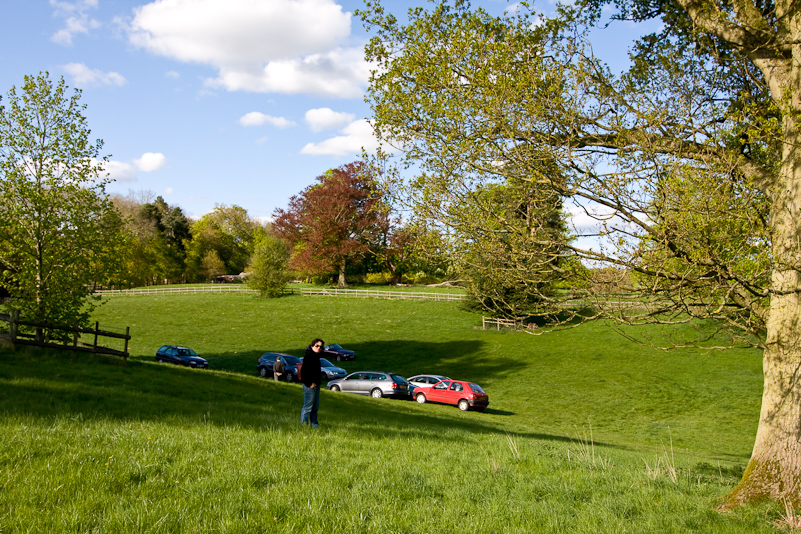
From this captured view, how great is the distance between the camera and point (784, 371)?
24.0ft

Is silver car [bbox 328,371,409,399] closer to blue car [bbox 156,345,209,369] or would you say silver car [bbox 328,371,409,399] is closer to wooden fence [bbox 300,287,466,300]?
blue car [bbox 156,345,209,369]

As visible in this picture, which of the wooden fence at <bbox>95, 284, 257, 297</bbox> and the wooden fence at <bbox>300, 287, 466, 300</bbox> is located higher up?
the wooden fence at <bbox>300, 287, 466, 300</bbox>

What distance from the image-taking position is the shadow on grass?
353 inches

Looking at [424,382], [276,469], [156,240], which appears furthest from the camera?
[156,240]

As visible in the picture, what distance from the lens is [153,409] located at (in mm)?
9836

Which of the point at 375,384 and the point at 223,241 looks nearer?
the point at 375,384

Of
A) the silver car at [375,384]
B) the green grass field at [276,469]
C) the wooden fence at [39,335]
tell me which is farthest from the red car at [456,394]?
the wooden fence at [39,335]

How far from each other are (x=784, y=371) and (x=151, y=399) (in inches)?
459

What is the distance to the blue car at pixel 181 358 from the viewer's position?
28672mm

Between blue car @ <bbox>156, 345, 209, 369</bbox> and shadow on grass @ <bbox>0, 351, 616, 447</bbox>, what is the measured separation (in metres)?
11.5

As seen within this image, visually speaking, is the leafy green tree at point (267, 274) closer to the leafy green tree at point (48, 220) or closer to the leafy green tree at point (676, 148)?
the leafy green tree at point (48, 220)

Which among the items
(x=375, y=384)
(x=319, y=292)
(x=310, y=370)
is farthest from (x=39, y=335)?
(x=319, y=292)

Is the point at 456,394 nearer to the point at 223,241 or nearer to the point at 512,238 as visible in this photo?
the point at 512,238

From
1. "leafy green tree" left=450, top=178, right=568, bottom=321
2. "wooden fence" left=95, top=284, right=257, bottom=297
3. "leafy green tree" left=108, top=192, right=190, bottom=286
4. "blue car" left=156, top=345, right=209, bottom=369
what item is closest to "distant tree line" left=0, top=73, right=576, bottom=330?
"leafy green tree" left=450, top=178, right=568, bottom=321
